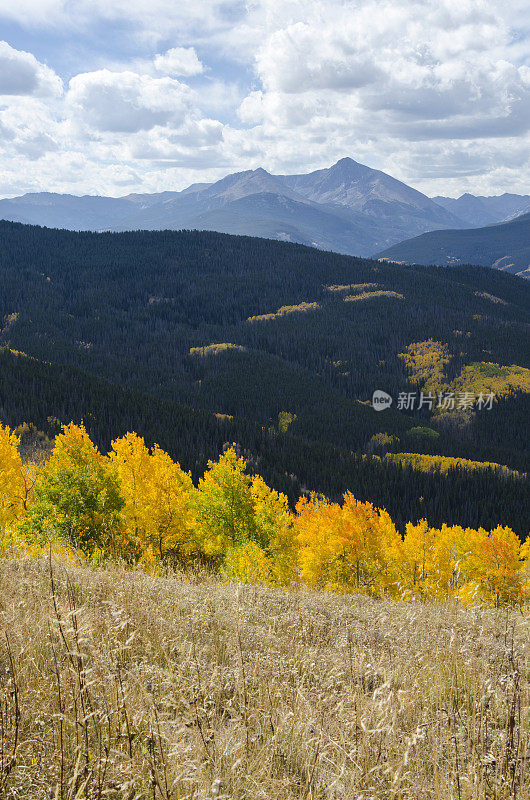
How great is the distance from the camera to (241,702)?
151 inches

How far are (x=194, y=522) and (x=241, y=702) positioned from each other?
29613 mm

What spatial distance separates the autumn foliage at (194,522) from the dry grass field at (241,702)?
14.3 metres

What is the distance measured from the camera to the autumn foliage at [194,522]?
87.3 feet

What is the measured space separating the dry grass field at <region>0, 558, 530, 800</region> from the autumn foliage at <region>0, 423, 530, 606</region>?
14347 millimetres

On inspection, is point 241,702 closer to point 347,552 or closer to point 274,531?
point 274,531

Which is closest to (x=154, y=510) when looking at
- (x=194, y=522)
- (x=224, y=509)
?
(x=194, y=522)

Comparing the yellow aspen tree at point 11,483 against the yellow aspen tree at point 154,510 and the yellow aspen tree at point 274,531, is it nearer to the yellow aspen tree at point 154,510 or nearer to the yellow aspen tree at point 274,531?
the yellow aspen tree at point 154,510

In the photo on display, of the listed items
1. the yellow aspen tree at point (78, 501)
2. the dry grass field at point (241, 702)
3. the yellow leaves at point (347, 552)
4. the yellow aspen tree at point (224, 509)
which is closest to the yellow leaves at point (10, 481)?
the yellow aspen tree at point (78, 501)

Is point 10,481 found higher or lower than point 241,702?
lower

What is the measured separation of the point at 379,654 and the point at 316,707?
1.70m

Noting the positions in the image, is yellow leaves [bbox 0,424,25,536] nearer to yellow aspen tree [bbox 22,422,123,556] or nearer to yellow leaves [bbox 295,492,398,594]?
yellow aspen tree [bbox 22,422,123,556]

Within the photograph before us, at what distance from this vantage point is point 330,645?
6.02 meters

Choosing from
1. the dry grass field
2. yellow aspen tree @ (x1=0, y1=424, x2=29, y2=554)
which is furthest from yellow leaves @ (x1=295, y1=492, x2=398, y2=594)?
the dry grass field

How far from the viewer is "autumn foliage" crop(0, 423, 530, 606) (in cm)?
2661
